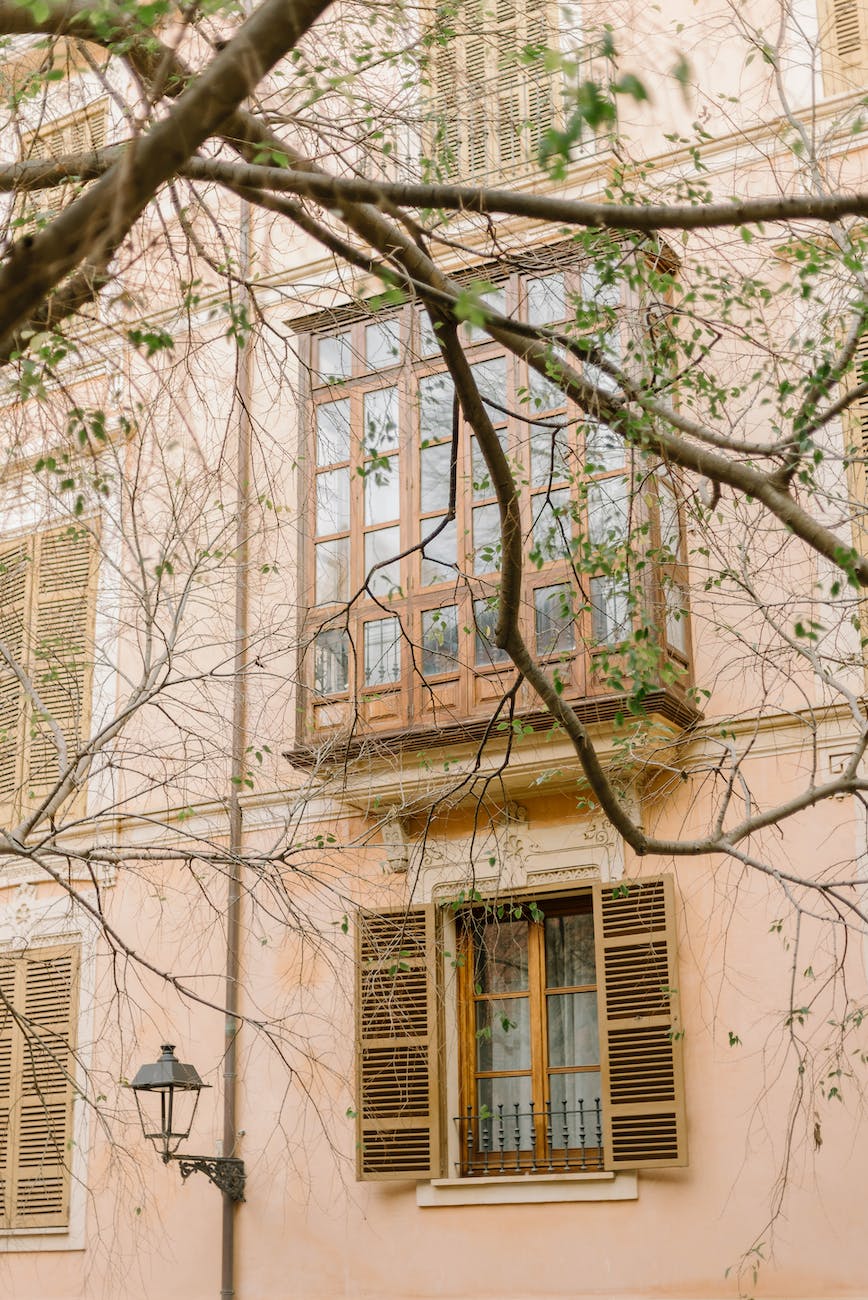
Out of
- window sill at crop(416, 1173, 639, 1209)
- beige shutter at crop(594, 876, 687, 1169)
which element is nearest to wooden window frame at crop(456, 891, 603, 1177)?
window sill at crop(416, 1173, 639, 1209)

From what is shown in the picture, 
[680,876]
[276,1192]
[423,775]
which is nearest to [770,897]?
[680,876]

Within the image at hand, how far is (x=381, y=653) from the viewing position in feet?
30.0

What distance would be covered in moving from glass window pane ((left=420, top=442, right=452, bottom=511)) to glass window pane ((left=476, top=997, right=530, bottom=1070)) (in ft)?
9.08

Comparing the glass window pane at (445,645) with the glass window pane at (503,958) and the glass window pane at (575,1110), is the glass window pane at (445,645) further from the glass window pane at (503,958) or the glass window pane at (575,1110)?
the glass window pane at (575,1110)

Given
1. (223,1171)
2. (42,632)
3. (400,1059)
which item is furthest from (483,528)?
(223,1171)

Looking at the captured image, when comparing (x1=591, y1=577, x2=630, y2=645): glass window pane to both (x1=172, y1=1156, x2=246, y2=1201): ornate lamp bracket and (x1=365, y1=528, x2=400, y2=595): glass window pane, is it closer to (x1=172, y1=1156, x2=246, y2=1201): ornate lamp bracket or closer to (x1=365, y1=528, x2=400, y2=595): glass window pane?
(x1=365, y1=528, x2=400, y2=595): glass window pane

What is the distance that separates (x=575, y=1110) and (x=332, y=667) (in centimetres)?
273

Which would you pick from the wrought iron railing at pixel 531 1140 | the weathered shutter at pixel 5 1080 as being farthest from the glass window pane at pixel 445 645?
the weathered shutter at pixel 5 1080

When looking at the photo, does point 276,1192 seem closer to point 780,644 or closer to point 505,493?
point 780,644

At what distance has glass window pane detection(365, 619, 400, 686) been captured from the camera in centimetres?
909

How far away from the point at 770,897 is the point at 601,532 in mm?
2032

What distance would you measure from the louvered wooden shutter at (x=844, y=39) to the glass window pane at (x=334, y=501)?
3.52 m

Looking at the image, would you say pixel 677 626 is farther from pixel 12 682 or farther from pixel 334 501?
pixel 12 682

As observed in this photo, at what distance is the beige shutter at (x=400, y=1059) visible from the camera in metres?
8.52
